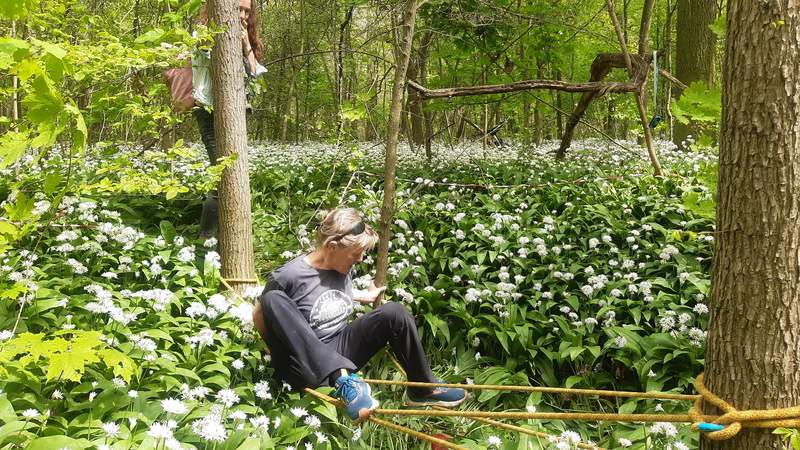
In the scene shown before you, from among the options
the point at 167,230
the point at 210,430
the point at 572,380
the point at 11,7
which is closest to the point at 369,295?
the point at 572,380

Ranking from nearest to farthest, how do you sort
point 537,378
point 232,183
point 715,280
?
point 715,280
point 537,378
point 232,183

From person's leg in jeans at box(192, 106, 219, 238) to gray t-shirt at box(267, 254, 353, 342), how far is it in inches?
86.0

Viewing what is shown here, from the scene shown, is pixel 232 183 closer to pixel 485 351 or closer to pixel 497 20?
pixel 485 351

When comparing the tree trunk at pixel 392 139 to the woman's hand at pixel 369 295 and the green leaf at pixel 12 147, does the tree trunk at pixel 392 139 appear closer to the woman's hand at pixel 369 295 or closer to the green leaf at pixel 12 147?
the woman's hand at pixel 369 295

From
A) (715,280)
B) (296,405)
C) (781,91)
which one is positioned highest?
(781,91)

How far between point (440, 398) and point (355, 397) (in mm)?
838

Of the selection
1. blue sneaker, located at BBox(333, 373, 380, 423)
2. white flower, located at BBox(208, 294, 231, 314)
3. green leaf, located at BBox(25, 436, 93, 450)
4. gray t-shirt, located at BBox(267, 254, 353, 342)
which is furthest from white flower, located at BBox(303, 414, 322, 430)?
white flower, located at BBox(208, 294, 231, 314)

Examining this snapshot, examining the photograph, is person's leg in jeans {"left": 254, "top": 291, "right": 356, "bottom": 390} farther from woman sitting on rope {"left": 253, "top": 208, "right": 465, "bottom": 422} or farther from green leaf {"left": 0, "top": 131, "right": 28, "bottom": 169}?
green leaf {"left": 0, "top": 131, "right": 28, "bottom": 169}

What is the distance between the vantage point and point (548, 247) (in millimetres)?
5691

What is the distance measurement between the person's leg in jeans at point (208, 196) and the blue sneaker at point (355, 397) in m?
2.98

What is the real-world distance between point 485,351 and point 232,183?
2.58 metres

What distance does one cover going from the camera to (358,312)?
4.84 m

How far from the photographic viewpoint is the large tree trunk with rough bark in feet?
6.43

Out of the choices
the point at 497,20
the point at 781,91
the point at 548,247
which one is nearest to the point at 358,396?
the point at 781,91
